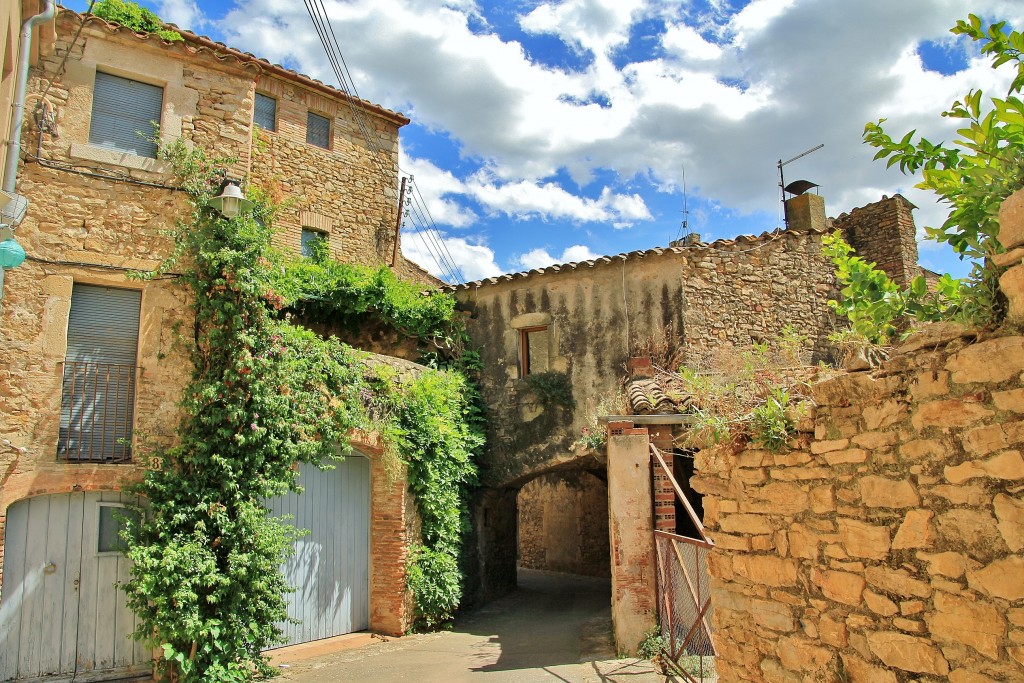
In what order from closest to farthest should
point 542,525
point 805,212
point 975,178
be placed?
1. point 975,178
2. point 805,212
3. point 542,525

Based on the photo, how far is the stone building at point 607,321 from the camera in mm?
11617

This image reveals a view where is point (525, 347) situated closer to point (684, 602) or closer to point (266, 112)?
point (684, 602)

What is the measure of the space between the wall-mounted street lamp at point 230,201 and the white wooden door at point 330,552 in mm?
3509

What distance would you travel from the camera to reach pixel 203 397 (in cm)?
770

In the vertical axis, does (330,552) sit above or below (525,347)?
below

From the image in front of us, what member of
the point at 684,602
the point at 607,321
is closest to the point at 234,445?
the point at 684,602

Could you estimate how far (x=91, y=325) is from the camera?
772 centimetres

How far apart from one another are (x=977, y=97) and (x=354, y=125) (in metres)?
15.2

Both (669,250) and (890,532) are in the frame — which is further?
(669,250)

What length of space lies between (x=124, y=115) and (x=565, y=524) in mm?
13901

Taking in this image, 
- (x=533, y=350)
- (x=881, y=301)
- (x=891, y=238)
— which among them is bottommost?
(x=881, y=301)

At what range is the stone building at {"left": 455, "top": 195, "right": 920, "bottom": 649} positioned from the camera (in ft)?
38.1

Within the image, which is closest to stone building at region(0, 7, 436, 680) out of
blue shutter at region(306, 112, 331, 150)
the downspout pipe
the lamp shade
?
the downspout pipe

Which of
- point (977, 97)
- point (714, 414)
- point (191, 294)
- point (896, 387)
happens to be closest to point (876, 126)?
point (977, 97)
